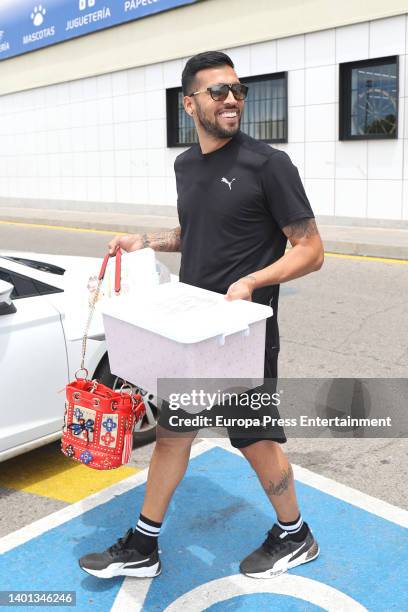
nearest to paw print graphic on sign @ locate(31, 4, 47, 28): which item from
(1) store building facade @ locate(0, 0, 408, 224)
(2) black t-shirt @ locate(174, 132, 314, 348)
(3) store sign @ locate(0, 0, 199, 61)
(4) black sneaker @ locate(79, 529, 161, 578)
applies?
(3) store sign @ locate(0, 0, 199, 61)

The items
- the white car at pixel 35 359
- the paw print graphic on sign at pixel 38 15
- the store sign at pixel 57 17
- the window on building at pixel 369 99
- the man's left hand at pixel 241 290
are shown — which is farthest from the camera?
the paw print graphic on sign at pixel 38 15

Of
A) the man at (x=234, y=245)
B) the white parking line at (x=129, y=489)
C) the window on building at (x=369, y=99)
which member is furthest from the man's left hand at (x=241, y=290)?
the window on building at (x=369, y=99)

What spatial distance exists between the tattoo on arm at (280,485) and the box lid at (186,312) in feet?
2.55

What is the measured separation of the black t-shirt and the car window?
1.29 metres

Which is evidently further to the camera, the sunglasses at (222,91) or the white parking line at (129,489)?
the white parking line at (129,489)

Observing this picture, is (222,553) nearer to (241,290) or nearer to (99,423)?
(99,423)

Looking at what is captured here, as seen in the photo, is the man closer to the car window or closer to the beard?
the beard

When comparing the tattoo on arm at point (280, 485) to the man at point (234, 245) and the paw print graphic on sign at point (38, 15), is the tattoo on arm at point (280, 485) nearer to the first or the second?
the man at point (234, 245)

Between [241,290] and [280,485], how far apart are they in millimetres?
881

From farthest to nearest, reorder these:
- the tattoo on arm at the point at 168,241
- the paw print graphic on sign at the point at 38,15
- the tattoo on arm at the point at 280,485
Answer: the paw print graphic on sign at the point at 38,15
the tattoo on arm at the point at 168,241
the tattoo on arm at the point at 280,485

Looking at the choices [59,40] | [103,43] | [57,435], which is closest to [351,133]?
[103,43]

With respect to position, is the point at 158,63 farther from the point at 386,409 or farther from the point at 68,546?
the point at 68,546

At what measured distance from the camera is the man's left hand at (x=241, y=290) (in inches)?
100

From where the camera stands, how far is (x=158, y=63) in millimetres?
16828
